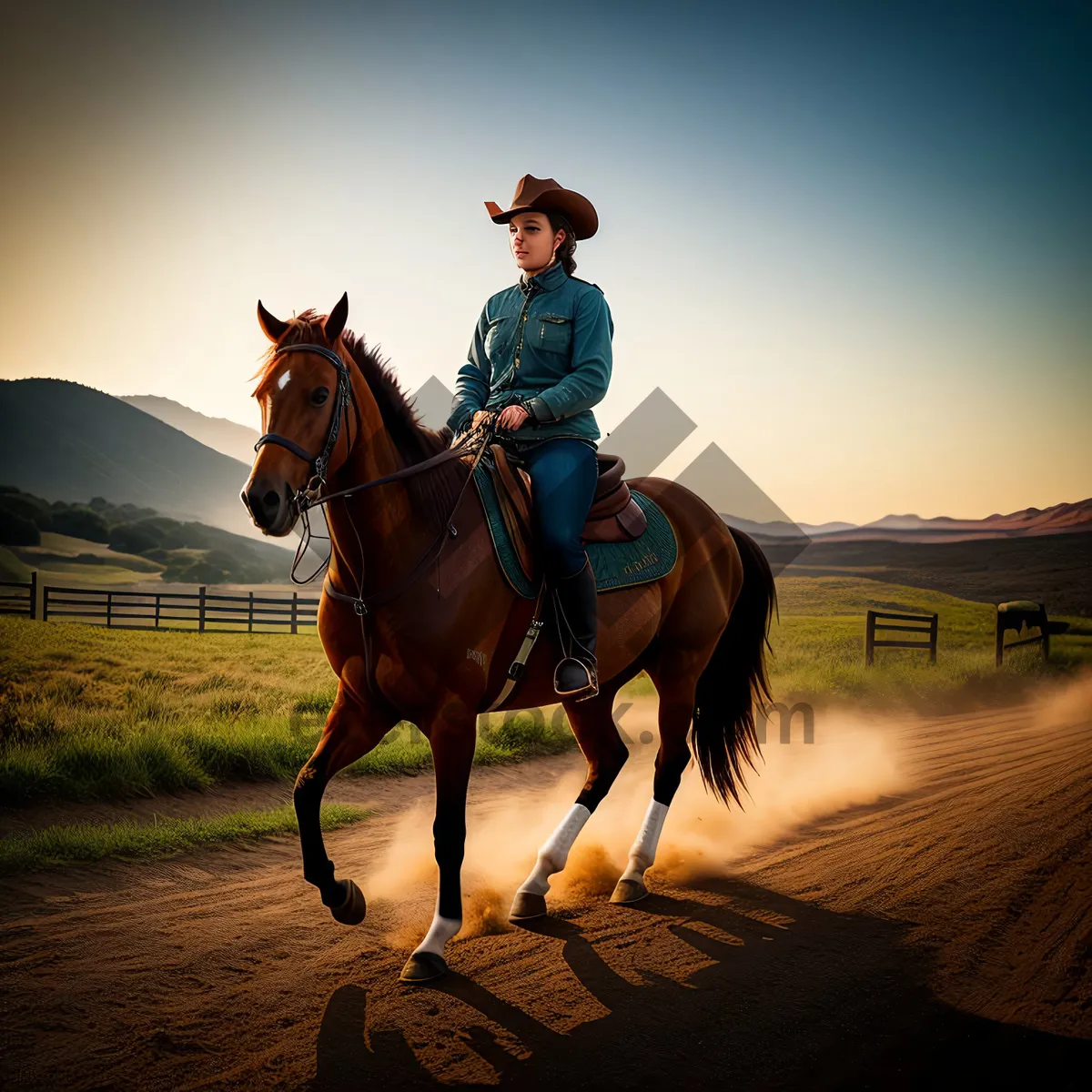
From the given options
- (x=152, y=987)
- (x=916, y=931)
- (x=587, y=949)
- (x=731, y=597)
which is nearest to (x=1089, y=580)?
(x=731, y=597)

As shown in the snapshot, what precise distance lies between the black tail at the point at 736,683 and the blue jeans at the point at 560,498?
2.22m

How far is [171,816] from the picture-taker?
22.6 feet

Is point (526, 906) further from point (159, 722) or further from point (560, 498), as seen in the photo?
point (159, 722)

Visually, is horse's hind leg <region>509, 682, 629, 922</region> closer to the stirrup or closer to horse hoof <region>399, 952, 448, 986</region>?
the stirrup

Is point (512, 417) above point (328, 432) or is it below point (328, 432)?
above

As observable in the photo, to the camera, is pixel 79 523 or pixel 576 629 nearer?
pixel 576 629

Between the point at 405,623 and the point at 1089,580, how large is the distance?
17219mm

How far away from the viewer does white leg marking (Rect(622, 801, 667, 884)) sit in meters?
4.96

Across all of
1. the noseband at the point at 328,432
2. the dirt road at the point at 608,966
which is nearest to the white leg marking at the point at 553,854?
the dirt road at the point at 608,966

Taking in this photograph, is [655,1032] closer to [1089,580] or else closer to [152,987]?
[152,987]

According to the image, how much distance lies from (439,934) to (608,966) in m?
0.83

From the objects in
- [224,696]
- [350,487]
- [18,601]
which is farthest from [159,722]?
[18,601]

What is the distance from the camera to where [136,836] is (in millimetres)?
5859

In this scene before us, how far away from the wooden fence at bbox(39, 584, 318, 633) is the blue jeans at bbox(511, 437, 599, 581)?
15277mm
